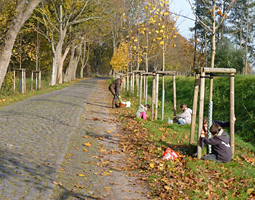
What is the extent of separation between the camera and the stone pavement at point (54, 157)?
209 inches

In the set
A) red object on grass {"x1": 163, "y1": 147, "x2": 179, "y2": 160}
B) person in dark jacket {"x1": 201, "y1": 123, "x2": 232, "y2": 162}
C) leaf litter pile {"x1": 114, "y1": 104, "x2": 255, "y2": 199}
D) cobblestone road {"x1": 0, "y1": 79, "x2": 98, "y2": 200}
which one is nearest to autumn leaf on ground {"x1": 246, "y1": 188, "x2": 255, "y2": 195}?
leaf litter pile {"x1": 114, "y1": 104, "x2": 255, "y2": 199}

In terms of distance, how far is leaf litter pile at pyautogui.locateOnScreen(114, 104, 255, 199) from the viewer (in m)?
5.56

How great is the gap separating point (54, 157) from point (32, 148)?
32.5 inches

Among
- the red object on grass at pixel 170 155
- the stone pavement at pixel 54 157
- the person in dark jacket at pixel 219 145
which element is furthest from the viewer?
the red object on grass at pixel 170 155

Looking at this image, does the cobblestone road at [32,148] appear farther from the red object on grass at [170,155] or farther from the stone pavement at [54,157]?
the red object on grass at [170,155]

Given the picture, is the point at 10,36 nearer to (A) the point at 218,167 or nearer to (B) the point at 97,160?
(B) the point at 97,160

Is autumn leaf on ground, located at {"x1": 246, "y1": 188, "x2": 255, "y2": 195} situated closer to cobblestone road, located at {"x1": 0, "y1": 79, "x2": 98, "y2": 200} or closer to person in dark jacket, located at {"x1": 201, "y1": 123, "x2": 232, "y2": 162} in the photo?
person in dark jacket, located at {"x1": 201, "y1": 123, "x2": 232, "y2": 162}

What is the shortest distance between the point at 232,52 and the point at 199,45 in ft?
44.4

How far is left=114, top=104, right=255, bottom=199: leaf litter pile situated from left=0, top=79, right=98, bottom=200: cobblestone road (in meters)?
1.81

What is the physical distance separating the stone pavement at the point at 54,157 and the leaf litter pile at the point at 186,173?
533mm

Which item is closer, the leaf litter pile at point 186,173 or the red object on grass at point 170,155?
the leaf litter pile at point 186,173

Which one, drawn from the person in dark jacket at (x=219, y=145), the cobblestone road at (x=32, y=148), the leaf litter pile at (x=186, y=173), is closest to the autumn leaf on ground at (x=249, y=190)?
the leaf litter pile at (x=186, y=173)

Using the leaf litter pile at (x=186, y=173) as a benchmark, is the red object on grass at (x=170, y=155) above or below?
above

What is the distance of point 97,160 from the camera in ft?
25.1
